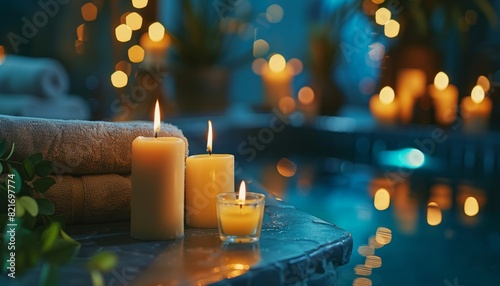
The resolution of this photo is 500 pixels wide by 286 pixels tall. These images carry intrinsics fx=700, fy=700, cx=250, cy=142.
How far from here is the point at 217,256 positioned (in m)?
0.75

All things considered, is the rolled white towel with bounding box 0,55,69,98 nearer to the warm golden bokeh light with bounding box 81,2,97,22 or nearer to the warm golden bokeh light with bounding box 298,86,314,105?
the warm golden bokeh light with bounding box 81,2,97,22

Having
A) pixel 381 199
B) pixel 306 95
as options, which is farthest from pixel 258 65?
pixel 381 199

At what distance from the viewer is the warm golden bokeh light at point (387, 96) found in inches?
123

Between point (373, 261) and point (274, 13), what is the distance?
3.03 m

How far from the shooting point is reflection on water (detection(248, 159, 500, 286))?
4.65 feet

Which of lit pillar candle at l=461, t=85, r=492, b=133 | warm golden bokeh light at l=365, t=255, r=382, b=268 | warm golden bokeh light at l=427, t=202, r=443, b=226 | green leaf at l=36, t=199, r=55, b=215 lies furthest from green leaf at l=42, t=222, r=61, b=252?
lit pillar candle at l=461, t=85, r=492, b=133

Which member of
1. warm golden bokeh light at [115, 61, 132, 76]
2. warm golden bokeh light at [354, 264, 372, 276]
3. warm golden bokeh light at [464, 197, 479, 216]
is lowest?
warm golden bokeh light at [354, 264, 372, 276]

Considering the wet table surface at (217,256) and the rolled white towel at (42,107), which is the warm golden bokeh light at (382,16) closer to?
the rolled white towel at (42,107)

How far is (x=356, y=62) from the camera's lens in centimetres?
394

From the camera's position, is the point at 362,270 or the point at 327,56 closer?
the point at 362,270

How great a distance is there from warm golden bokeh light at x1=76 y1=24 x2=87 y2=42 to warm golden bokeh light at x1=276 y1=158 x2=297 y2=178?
1171 mm

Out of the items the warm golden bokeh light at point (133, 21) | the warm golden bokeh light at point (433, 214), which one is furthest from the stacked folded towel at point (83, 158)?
the warm golden bokeh light at point (133, 21)

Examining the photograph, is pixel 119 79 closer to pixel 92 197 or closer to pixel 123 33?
pixel 123 33

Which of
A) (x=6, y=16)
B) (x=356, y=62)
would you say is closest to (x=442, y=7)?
(x=356, y=62)
